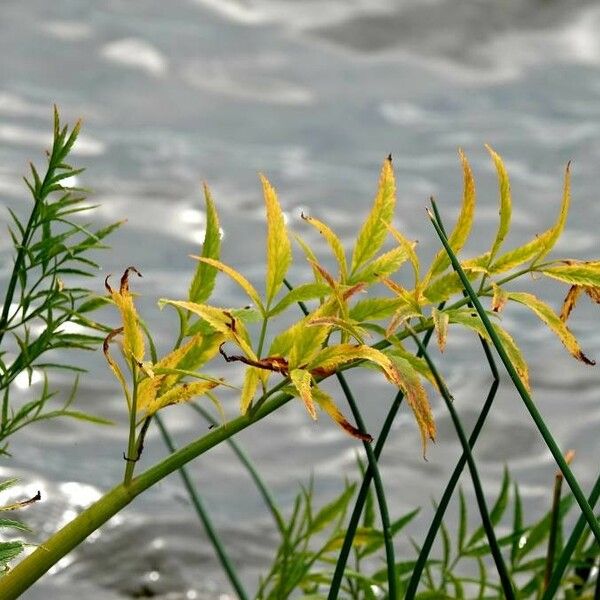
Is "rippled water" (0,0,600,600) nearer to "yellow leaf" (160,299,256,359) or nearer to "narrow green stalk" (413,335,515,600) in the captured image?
"narrow green stalk" (413,335,515,600)

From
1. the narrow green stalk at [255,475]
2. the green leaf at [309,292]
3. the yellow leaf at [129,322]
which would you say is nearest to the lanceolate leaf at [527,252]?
the green leaf at [309,292]

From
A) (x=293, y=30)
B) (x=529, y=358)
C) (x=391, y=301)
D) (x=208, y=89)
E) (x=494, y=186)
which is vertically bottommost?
(x=391, y=301)

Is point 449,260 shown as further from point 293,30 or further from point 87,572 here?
point 293,30

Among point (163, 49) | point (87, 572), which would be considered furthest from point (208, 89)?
point (87, 572)

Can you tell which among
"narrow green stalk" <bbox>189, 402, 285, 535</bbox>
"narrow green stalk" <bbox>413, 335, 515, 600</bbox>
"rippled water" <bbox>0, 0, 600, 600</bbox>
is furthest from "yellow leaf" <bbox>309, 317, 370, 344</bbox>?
"rippled water" <bbox>0, 0, 600, 600</bbox>

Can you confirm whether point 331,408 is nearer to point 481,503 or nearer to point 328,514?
point 481,503

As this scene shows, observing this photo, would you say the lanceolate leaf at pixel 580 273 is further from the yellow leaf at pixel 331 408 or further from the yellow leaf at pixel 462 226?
the yellow leaf at pixel 331 408
